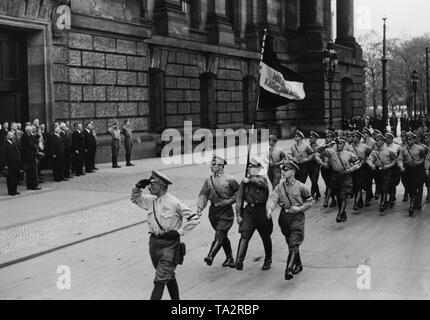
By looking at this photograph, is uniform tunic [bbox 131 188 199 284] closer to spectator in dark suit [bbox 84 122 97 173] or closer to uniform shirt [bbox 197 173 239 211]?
uniform shirt [bbox 197 173 239 211]

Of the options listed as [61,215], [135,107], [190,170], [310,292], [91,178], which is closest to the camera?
[310,292]

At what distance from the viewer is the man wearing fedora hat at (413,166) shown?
13.1m

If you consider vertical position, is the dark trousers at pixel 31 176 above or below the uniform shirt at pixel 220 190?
below

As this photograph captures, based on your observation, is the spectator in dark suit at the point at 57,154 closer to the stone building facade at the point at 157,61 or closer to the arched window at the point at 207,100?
the stone building facade at the point at 157,61

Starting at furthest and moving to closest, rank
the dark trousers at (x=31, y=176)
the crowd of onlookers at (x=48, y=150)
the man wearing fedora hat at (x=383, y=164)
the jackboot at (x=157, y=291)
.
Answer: the dark trousers at (x=31, y=176) < the crowd of onlookers at (x=48, y=150) < the man wearing fedora hat at (x=383, y=164) < the jackboot at (x=157, y=291)

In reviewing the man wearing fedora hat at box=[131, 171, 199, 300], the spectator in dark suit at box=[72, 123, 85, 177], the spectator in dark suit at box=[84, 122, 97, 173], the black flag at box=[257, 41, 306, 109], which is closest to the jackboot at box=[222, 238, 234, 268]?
the man wearing fedora hat at box=[131, 171, 199, 300]

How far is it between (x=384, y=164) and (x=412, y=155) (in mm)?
658

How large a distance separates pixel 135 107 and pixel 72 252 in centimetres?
1539

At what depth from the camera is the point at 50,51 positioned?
788 inches

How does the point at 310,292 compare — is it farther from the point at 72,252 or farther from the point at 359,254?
the point at 72,252

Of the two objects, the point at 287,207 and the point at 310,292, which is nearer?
the point at 310,292

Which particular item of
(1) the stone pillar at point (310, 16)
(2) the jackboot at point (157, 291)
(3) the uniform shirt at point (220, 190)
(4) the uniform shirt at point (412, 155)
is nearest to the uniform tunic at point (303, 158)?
(4) the uniform shirt at point (412, 155)

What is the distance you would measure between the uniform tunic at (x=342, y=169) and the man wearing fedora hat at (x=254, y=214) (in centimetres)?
437
